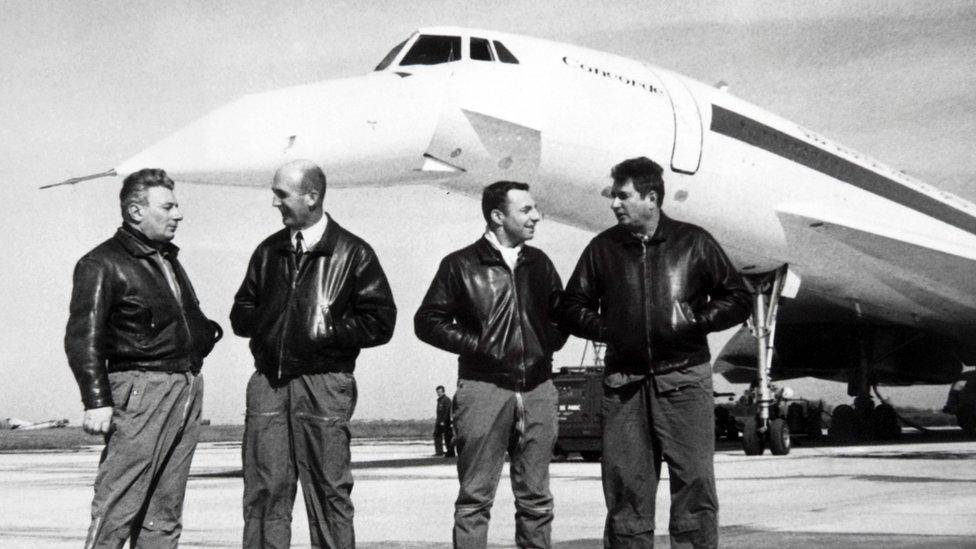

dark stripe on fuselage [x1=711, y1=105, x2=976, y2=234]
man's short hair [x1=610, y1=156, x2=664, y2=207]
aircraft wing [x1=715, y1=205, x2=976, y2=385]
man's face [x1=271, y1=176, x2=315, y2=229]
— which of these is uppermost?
dark stripe on fuselage [x1=711, y1=105, x2=976, y2=234]

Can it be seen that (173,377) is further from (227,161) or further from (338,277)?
(227,161)

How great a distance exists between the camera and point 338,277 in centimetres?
529

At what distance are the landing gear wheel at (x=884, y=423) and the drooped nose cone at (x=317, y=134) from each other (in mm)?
16017

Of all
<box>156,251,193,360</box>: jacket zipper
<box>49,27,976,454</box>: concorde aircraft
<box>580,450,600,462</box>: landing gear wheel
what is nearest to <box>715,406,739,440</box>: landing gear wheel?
<box>49,27,976,454</box>: concorde aircraft

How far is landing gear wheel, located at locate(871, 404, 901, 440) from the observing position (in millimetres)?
23984

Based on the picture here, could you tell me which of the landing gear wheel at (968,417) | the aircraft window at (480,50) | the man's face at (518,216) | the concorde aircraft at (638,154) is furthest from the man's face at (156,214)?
the landing gear wheel at (968,417)

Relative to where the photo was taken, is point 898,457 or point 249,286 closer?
point 249,286

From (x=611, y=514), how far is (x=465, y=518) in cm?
66

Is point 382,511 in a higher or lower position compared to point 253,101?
lower

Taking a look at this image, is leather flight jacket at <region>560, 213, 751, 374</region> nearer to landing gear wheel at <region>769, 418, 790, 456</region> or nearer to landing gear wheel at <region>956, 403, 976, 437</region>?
landing gear wheel at <region>769, 418, 790, 456</region>

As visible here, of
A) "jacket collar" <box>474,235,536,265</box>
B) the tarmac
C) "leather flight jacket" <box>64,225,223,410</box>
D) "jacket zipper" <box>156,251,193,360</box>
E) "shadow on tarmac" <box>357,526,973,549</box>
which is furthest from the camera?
the tarmac

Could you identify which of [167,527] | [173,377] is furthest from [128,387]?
[167,527]

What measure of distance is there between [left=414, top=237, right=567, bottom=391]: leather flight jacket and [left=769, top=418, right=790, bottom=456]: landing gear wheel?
37.4 feet

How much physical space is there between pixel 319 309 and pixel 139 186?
99 centimetres
